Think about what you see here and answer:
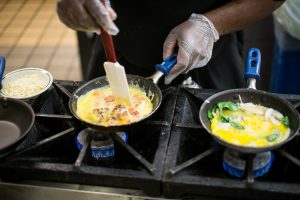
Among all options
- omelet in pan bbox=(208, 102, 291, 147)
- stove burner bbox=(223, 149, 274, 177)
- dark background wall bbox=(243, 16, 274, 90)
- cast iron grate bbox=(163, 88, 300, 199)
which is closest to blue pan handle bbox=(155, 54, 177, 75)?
cast iron grate bbox=(163, 88, 300, 199)

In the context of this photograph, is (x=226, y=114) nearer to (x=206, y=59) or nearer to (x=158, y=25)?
(x=206, y=59)

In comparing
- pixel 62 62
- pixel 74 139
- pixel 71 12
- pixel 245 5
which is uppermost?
pixel 71 12

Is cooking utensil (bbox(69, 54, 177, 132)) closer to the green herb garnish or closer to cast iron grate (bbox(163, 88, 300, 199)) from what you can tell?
cast iron grate (bbox(163, 88, 300, 199))

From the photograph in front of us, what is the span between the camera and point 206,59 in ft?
4.97

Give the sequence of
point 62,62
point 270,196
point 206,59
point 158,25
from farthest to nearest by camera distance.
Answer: point 62,62, point 158,25, point 206,59, point 270,196

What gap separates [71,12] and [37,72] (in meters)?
0.38

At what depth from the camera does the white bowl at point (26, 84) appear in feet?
4.59

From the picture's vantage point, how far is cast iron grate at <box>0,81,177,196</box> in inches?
43.0

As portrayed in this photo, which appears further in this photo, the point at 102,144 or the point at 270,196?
the point at 102,144

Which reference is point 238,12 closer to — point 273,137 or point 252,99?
point 252,99

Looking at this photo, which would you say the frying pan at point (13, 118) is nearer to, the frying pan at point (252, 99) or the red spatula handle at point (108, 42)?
the red spatula handle at point (108, 42)

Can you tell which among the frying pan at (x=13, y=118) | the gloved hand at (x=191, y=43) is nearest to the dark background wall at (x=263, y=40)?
the gloved hand at (x=191, y=43)

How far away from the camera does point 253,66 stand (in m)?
1.34

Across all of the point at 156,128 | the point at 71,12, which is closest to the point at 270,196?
the point at 156,128
